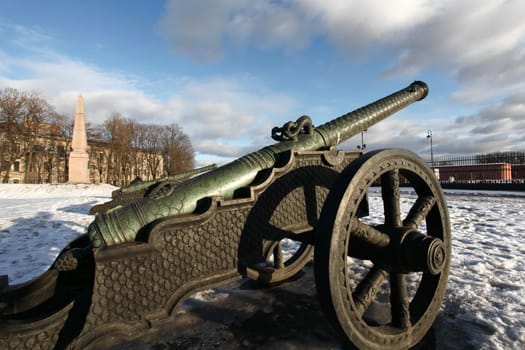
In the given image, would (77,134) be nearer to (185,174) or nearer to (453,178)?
(185,174)

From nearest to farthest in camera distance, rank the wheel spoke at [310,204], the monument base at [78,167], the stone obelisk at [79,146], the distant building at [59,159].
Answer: the wheel spoke at [310,204]
the stone obelisk at [79,146]
the monument base at [78,167]
the distant building at [59,159]

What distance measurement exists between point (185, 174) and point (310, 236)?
5.88 m

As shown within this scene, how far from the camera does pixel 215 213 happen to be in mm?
2279

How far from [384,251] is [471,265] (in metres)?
2.84

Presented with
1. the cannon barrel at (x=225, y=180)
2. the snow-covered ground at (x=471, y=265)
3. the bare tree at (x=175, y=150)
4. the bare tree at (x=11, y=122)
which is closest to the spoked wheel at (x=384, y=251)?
the snow-covered ground at (x=471, y=265)

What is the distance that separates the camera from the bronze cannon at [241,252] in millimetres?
1782

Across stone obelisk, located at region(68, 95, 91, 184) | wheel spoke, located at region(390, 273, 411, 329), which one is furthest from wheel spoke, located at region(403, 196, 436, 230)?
stone obelisk, located at region(68, 95, 91, 184)

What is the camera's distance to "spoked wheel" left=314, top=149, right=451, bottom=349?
5.78 feet

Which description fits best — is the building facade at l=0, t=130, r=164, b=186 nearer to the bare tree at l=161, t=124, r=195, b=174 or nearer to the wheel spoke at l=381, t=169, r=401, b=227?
the bare tree at l=161, t=124, r=195, b=174

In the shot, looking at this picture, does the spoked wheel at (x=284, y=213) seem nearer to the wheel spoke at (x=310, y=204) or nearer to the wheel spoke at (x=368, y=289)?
the wheel spoke at (x=310, y=204)

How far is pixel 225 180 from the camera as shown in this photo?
2547mm

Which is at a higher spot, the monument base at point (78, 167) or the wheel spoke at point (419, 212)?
the monument base at point (78, 167)

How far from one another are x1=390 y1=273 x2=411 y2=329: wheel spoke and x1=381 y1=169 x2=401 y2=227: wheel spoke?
1.26 feet

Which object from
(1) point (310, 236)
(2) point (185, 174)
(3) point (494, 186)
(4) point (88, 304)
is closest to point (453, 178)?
(3) point (494, 186)
